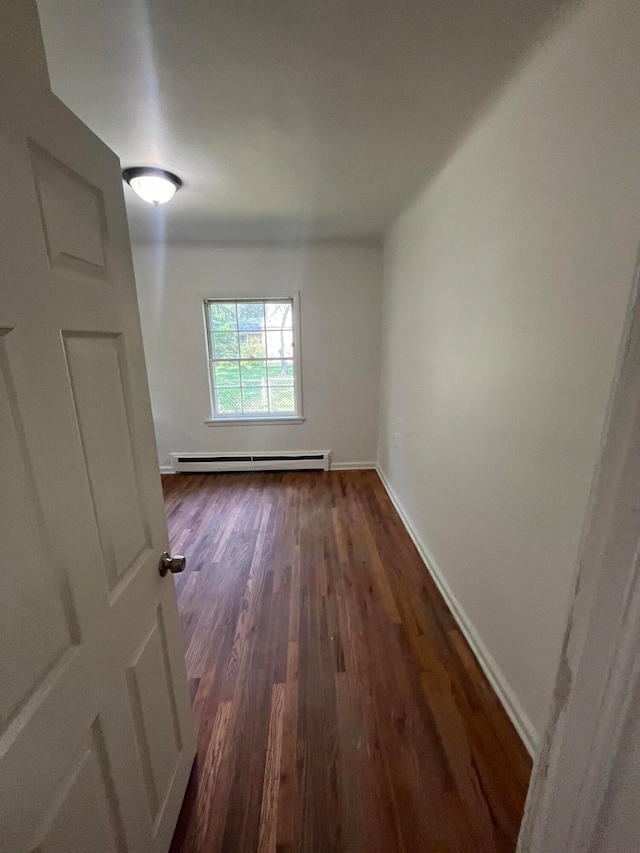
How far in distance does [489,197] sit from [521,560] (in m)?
1.48

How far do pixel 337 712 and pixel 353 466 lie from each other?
2.81m

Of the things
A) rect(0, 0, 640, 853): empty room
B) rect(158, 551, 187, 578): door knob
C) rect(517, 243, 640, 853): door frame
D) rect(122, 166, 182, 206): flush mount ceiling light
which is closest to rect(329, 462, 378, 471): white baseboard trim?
rect(0, 0, 640, 853): empty room

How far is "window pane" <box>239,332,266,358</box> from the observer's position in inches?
153

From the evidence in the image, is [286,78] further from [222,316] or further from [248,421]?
[248,421]

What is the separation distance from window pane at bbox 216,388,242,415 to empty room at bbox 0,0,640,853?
174 centimetres

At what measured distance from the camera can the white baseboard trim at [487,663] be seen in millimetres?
1319

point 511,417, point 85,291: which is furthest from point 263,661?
point 85,291

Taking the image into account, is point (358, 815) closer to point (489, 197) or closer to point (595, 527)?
point (595, 527)

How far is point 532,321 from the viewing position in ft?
4.11

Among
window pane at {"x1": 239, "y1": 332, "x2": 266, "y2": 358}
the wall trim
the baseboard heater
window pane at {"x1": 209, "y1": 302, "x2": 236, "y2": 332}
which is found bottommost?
the wall trim

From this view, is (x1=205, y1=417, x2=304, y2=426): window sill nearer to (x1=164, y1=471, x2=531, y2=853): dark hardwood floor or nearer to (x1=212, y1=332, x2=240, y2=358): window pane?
(x1=212, y1=332, x2=240, y2=358): window pane

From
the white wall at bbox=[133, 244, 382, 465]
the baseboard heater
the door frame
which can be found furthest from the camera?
the baseboard heater

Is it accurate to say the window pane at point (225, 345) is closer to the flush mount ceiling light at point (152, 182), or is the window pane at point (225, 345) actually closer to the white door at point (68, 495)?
the flush mount ceiling light at point (152, 182)

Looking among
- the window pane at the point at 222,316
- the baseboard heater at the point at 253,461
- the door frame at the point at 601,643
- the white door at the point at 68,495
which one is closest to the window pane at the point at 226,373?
the window pane at the point at 222,316
